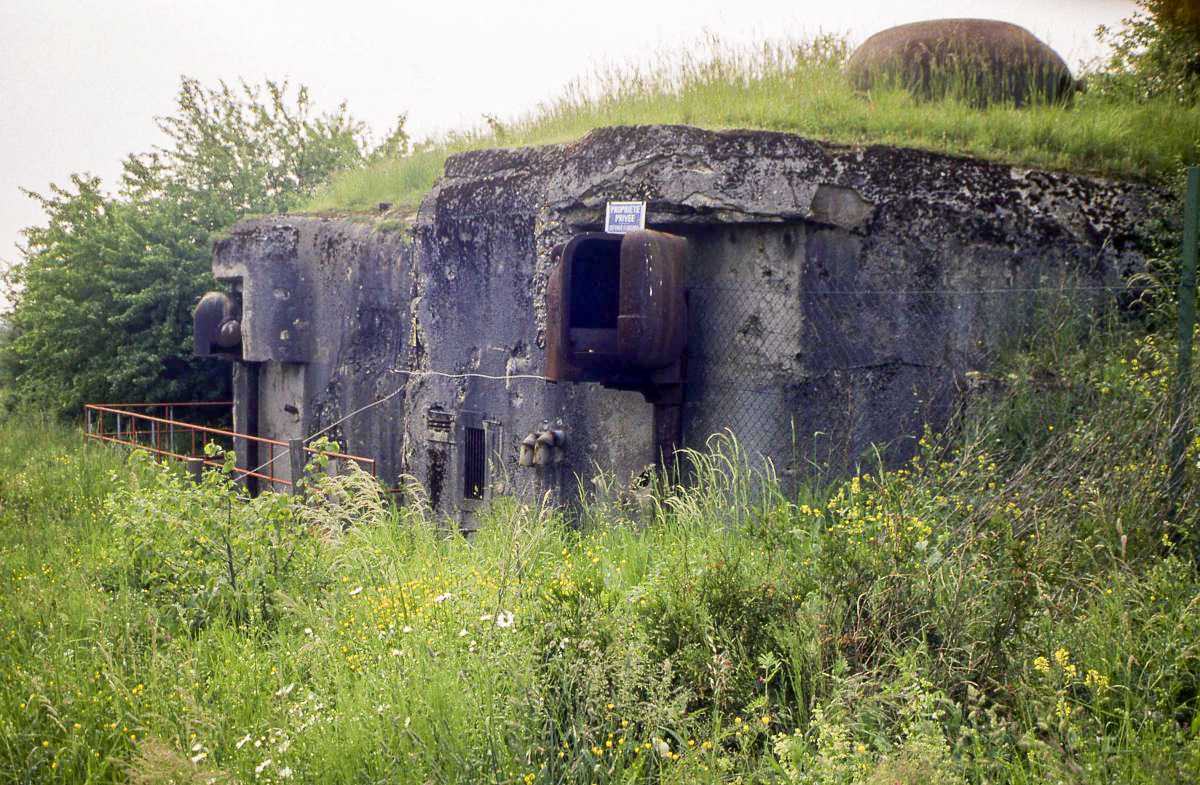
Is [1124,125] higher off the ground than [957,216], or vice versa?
[1124,125]

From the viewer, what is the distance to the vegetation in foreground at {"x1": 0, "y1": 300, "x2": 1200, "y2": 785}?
3.46 meters

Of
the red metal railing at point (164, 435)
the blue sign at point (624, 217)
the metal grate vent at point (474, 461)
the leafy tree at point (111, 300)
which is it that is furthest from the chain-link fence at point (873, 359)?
the leafy tree at point (111, 300)

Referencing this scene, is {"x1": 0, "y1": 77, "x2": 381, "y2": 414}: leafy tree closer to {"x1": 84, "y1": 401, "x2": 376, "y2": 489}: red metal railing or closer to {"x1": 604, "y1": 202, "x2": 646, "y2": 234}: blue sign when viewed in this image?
{"x1": 84, "y1": 401, "x2": 376, "y2": 489}: red metal railing

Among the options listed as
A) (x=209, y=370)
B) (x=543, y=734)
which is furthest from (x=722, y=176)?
(x=209, y=370)

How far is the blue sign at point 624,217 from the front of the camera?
6.69m

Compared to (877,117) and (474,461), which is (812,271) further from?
(474,461)

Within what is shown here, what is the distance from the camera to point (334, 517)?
19.9 feet

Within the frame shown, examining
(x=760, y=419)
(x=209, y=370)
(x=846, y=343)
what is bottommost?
(x=209, y=370)

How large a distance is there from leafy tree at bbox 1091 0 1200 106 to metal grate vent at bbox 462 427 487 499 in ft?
19.3

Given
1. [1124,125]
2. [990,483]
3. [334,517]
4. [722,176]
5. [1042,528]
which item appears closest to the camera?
[1042,528]

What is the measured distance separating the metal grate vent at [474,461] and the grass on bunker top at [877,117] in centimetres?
232

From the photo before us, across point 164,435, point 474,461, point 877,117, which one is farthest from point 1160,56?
point 164,435

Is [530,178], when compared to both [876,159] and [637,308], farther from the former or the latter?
[876,159]

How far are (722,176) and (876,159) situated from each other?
3.12 ft
